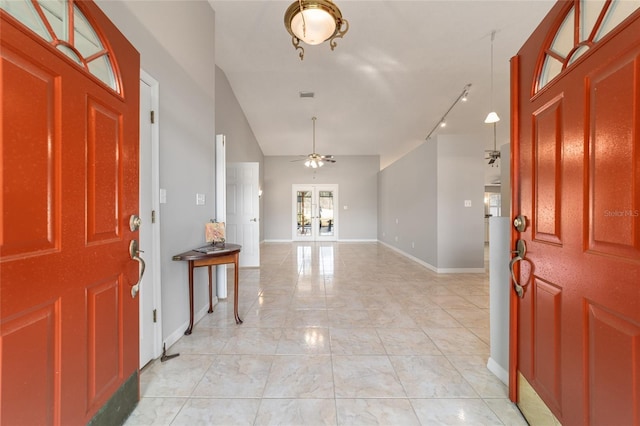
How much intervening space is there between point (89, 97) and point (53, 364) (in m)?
1.10

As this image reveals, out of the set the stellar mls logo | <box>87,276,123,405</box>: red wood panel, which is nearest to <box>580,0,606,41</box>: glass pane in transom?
the stellar mls logo

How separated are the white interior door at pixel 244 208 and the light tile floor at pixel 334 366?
1805mm

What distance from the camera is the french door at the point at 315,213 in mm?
9750

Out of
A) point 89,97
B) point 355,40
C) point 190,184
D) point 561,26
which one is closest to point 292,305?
point 190,184

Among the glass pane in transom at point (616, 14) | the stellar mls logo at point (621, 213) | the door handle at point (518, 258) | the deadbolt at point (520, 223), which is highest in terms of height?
the glass pane in transom at point (616, 14)

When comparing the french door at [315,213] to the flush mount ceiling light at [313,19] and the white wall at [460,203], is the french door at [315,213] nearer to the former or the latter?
the white wall at [460,203]

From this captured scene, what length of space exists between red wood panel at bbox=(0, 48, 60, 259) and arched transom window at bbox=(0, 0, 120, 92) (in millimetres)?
213

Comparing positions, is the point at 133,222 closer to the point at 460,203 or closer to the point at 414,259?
the point at 460,203

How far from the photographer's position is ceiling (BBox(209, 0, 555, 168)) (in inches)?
135

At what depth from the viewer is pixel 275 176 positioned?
9672 mm

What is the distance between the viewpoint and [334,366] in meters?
1.90

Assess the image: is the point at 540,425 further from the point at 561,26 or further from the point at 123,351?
the point at 123,351

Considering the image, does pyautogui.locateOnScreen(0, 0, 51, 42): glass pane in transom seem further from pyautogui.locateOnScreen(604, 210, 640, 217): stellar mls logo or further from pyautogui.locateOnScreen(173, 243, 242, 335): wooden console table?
pyautogui.locateOnScreen(604, 210, 640, 217): stellar mls logo

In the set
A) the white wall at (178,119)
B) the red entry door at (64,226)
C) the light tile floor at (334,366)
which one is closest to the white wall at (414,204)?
the light tile floor at (334,366)
